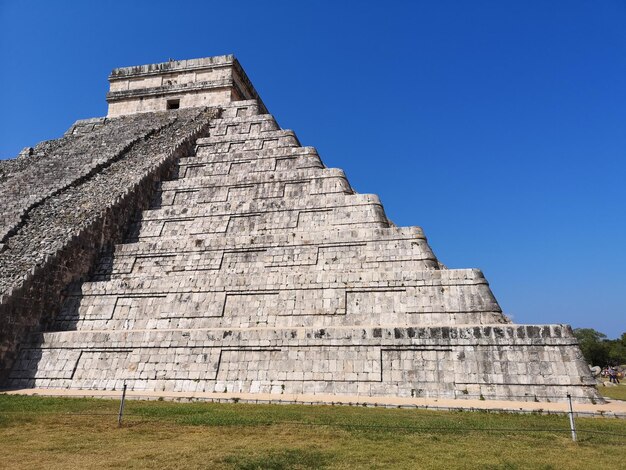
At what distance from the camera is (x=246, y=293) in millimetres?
11492

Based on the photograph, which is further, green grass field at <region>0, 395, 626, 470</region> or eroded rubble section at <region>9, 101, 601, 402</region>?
eroded rubble section at <region>9, 101, 601, 402</region>

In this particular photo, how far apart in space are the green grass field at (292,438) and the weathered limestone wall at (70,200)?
12.3 ft

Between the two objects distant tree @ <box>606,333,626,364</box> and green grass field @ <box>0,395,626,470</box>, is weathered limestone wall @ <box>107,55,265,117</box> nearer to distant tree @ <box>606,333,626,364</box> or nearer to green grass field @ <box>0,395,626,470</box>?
green grass field @ <box>0,395,626,470</box>

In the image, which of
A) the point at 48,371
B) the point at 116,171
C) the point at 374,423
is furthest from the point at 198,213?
the point at 374,423

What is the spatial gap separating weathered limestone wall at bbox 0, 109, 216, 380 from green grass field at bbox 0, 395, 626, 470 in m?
3.76

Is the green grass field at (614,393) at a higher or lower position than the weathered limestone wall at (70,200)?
lower

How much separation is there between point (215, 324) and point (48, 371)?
3.75 m

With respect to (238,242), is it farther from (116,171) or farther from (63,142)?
(63,142)

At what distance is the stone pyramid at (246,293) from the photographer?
9164 millimetres

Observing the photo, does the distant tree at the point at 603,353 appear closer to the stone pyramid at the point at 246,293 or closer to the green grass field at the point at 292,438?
the stone pyramid at the point at 246,293

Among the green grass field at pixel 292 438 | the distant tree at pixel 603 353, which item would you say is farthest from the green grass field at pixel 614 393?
the distant tree at pixel 603 353

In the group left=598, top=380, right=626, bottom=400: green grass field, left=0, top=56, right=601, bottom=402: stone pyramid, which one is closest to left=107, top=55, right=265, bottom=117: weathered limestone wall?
left=0, top=56, right=601, bottom=402: stone pyramid

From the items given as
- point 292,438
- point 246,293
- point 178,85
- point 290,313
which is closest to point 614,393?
point 290,313

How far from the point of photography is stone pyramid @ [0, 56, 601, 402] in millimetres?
9164
